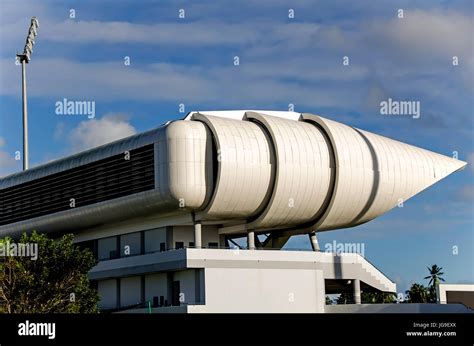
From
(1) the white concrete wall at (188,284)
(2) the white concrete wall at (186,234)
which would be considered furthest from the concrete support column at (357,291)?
(1) the white concrete wall at (188,284)

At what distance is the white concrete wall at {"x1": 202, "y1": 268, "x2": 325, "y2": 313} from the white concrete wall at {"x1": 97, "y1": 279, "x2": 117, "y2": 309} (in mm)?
14346

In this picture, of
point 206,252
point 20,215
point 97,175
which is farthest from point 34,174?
point 206,252

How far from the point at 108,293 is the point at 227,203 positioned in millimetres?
16663

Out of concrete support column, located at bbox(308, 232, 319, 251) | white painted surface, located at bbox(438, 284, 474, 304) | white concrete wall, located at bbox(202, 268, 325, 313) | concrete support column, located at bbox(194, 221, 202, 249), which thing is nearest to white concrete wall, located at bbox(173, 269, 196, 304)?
white concrete wall, located at bbox(202, 268, 325, 313)

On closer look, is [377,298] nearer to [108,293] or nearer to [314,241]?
[314,241]

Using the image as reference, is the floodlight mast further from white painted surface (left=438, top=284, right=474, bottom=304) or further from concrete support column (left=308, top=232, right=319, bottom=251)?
white painted surface (left=438, top=284, right=474, bottom=304)

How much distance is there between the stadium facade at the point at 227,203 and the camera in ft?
223

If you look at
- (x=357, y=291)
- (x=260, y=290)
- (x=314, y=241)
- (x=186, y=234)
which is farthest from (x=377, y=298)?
(x=260, y=290)

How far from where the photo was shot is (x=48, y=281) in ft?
178

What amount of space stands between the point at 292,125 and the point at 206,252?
51.0 feet

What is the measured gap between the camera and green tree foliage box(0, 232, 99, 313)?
52562mm
